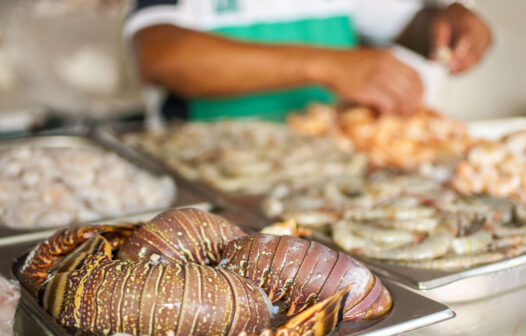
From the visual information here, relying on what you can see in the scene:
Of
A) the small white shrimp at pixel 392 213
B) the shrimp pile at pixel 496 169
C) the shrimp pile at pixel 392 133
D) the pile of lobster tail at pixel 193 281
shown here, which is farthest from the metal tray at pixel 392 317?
the shrimp pile at pixel 392 133

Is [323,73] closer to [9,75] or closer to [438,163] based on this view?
[438,163]

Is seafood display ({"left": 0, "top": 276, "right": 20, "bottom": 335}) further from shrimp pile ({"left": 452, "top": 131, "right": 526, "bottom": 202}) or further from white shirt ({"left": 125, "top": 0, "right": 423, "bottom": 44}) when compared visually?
white shirt ({"left": 125, "top": 0, "right": 423, "bottom": 44})

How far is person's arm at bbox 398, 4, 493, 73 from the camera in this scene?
307 centimetres

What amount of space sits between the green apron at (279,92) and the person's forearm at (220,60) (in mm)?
353

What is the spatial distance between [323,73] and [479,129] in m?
0.87

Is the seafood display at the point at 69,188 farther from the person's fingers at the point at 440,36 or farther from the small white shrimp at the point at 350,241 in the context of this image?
the person's fingers at the point at 440,36

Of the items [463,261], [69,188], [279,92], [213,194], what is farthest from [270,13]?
[463,261]

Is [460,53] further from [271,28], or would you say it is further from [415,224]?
[415,224]

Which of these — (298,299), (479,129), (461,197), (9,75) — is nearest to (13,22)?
(9,75)

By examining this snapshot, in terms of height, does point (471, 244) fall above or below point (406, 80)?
below

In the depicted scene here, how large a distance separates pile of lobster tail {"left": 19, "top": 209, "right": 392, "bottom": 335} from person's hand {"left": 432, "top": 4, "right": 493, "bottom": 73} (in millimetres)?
2157

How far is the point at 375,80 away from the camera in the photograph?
279 cm

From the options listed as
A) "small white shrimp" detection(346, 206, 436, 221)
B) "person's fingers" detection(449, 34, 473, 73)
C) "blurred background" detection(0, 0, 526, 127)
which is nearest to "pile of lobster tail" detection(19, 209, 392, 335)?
"small white shrimp" detection(346, 206, 436, 221)

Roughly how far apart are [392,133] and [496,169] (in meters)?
0.63
